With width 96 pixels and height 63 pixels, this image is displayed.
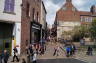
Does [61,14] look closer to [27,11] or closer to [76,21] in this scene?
[76,21]

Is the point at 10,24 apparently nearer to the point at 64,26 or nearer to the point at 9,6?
the point at 9,6

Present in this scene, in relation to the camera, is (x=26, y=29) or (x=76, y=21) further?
(x=76, y=21)

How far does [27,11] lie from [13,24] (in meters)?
4.26

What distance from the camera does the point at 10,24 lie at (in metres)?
21.4

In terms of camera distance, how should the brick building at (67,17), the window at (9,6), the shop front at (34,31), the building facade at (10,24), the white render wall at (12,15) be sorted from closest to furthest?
the white render wall at (12,15) → the building facade at (10,24) → the window at (9,6) → the shop front at (34,31) → the brick building at (67,17)

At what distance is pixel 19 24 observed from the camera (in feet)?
71.0

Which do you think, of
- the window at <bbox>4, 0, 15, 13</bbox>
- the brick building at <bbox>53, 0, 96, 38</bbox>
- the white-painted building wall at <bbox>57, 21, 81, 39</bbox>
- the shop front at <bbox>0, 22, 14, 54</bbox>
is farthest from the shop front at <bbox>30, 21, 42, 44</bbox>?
the brick building at <bbox>53, 0, 96, 38</bbox>

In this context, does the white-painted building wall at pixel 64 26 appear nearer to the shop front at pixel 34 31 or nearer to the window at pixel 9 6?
the shop front at pixel 34 31

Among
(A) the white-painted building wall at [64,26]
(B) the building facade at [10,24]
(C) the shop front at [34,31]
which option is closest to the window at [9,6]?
(B) the building facade at [10,24]

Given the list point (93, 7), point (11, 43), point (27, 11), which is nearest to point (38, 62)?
point (11, 43)

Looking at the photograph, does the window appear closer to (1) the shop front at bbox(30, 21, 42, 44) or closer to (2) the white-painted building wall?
(1) the shop front at bbox(30, 21, 42, 44)

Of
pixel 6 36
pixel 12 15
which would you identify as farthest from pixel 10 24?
pixel 6 36

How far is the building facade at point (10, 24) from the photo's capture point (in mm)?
20000

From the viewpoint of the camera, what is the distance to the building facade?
65.6 ft
